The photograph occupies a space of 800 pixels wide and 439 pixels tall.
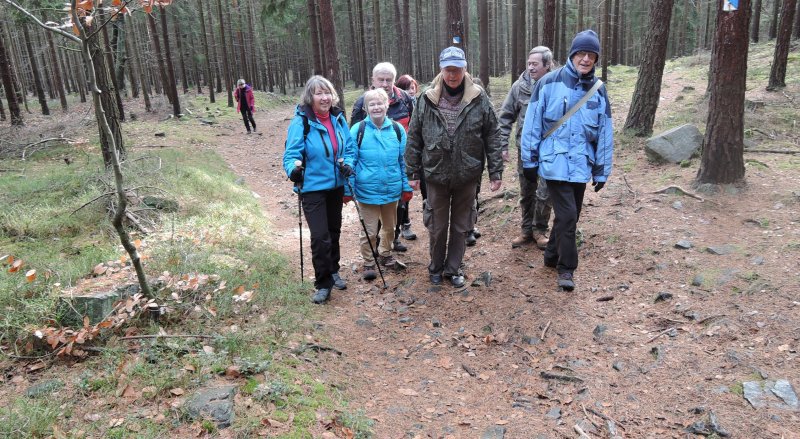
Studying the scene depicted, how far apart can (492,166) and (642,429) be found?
9.12 feet

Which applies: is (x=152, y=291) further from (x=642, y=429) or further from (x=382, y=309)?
(x=642, y=429)

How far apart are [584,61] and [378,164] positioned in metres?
2.36

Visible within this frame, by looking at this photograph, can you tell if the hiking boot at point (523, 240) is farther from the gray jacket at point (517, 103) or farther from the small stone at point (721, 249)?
the small stone at point (721, 249)

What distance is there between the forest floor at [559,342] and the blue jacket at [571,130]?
4.18ft

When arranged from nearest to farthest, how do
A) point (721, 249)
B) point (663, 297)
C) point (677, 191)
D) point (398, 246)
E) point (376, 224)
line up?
point (663, 297)
point (721, 249)
point (376, 224)
point (677, 191)
point (398, 246)

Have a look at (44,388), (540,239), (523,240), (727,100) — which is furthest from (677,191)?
(44,388)

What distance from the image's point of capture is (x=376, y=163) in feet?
17.6

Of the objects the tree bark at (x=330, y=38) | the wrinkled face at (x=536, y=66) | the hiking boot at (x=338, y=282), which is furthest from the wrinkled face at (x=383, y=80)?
the tree bark at (x=330, y=38)

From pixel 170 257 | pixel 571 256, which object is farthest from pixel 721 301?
pixel 170 257

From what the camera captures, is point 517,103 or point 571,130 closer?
point 571,130

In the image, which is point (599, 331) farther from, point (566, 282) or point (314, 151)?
point (314, 151)

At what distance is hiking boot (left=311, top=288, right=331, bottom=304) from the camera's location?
5.08m

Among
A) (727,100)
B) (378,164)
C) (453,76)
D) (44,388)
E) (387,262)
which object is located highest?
(453,76)

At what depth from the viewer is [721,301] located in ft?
13.8
